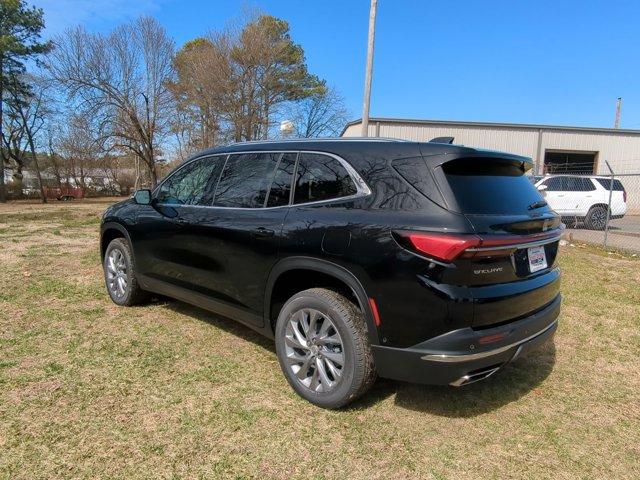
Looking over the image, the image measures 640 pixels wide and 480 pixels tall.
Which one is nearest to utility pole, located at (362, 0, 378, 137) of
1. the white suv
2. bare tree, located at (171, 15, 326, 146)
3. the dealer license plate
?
the white suv

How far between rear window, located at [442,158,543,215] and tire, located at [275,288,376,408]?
95 centimetres

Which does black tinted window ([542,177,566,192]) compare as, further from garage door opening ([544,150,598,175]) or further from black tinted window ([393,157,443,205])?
black tinted window ([393,157,443,205])

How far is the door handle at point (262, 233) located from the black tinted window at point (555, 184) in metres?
12.7

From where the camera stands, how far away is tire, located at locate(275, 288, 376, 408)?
2.79 meters

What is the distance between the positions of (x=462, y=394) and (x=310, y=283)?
1.34 meters

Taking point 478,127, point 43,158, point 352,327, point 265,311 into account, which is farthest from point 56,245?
point 43,158

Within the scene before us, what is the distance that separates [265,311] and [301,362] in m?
0.48

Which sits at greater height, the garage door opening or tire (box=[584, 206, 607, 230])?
the garage door opening

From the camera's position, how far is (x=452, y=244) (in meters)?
2.41

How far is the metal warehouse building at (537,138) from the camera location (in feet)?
77.7

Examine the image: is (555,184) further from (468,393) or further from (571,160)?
(571,160)

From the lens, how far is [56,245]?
368 inches

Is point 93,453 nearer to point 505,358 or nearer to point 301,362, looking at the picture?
point 301,362

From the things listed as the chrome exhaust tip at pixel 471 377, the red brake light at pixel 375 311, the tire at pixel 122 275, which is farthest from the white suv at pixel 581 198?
the red brake light at pixel 375 311
